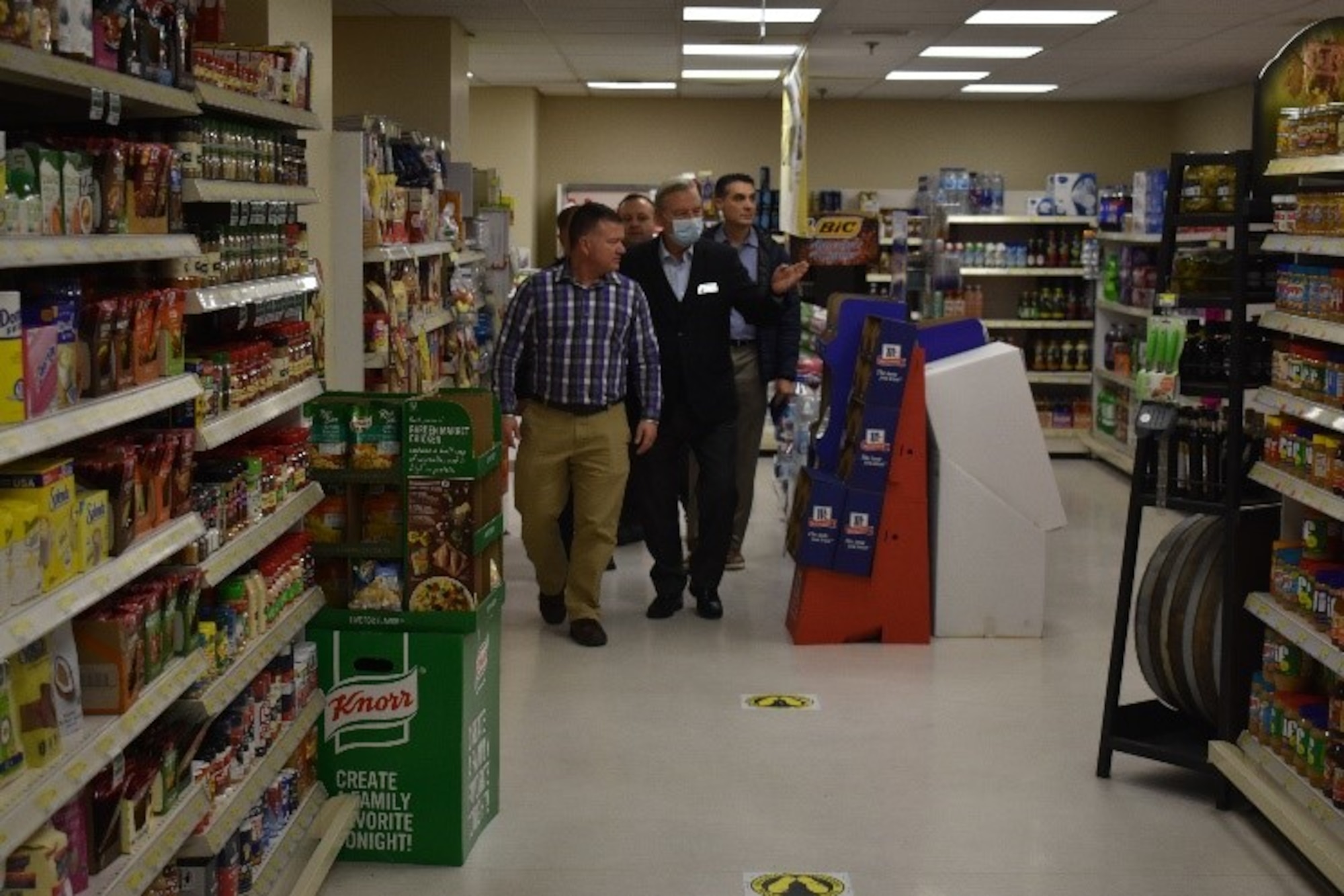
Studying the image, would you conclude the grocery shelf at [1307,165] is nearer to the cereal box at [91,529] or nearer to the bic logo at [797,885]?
the bic logo at [797,885]

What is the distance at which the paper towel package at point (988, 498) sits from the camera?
23.3 ft

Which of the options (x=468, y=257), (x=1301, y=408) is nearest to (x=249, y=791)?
(x=1301, y=408)

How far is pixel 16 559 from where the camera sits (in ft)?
8.44

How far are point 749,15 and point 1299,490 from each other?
6975mm

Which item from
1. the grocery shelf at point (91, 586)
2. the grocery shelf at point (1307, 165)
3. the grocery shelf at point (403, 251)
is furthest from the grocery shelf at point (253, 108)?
the grocery shelf at point (1307, 165)

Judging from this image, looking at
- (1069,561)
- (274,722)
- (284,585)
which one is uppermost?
(284,585)

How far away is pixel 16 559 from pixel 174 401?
75cm

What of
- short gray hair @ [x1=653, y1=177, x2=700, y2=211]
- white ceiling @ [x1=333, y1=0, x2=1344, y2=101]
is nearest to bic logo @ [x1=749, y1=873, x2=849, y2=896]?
short gray hair @ [x1=653, y1=177, x2=700, y2=211]

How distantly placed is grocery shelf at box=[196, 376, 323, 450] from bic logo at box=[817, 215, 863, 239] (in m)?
5.95

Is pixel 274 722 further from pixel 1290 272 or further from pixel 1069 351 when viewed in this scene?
pixel 1069 351

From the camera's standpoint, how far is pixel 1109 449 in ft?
42.6

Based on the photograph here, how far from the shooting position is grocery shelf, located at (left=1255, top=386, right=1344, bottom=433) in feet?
14.4

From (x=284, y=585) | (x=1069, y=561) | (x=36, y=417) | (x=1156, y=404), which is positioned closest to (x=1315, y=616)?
(x=1156, y=404)

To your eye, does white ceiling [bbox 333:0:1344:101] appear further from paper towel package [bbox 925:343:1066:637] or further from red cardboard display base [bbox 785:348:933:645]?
red cardboard display base [bbox 785:348:933:645]
